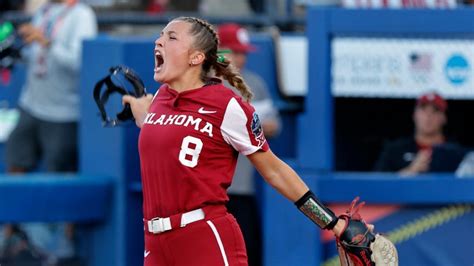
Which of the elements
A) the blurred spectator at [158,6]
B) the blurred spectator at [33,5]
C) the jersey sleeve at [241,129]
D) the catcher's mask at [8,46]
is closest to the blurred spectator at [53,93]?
the catcher's mask at [8,46]

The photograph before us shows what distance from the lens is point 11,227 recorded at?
319 inches

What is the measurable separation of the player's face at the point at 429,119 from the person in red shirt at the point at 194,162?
3.37 meters

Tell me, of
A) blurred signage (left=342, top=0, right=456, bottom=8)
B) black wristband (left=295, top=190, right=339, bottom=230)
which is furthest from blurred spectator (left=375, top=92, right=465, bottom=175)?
black wristband (left=295, top=190, right=339, bottom=230)

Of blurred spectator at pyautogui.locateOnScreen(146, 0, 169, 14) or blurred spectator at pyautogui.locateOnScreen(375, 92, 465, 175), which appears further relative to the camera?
blurred spectator at pyautogui.locateOnScreen(146, 0, 169, 14)

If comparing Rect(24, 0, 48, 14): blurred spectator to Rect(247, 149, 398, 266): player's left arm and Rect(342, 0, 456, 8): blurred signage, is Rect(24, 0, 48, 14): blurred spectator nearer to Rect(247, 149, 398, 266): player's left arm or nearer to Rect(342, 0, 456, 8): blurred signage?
Rect(342, 0, 456, 8): blurred signage

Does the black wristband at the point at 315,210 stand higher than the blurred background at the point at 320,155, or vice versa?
the black wristband at the point at 315,210

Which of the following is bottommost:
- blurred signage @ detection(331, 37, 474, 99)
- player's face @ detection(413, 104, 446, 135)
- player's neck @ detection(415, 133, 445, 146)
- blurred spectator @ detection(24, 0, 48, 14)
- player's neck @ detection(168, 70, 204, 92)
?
player's neck @ detection(415, 133, 445, 146)

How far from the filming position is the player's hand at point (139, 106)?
5.68m

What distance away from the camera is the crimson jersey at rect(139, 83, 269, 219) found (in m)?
5.06

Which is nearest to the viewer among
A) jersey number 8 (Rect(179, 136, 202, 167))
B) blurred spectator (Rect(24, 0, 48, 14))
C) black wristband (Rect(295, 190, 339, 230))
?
jersey number 8 (Rect(179, 136, 202, 167))

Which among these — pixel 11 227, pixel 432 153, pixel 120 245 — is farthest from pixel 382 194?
pixel 11 227

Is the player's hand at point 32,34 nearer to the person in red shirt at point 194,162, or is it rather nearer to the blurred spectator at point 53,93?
the blurred spectator at point 53,93

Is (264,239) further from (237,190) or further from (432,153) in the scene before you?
(432,153)

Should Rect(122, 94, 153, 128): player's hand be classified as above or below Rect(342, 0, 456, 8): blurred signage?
above
